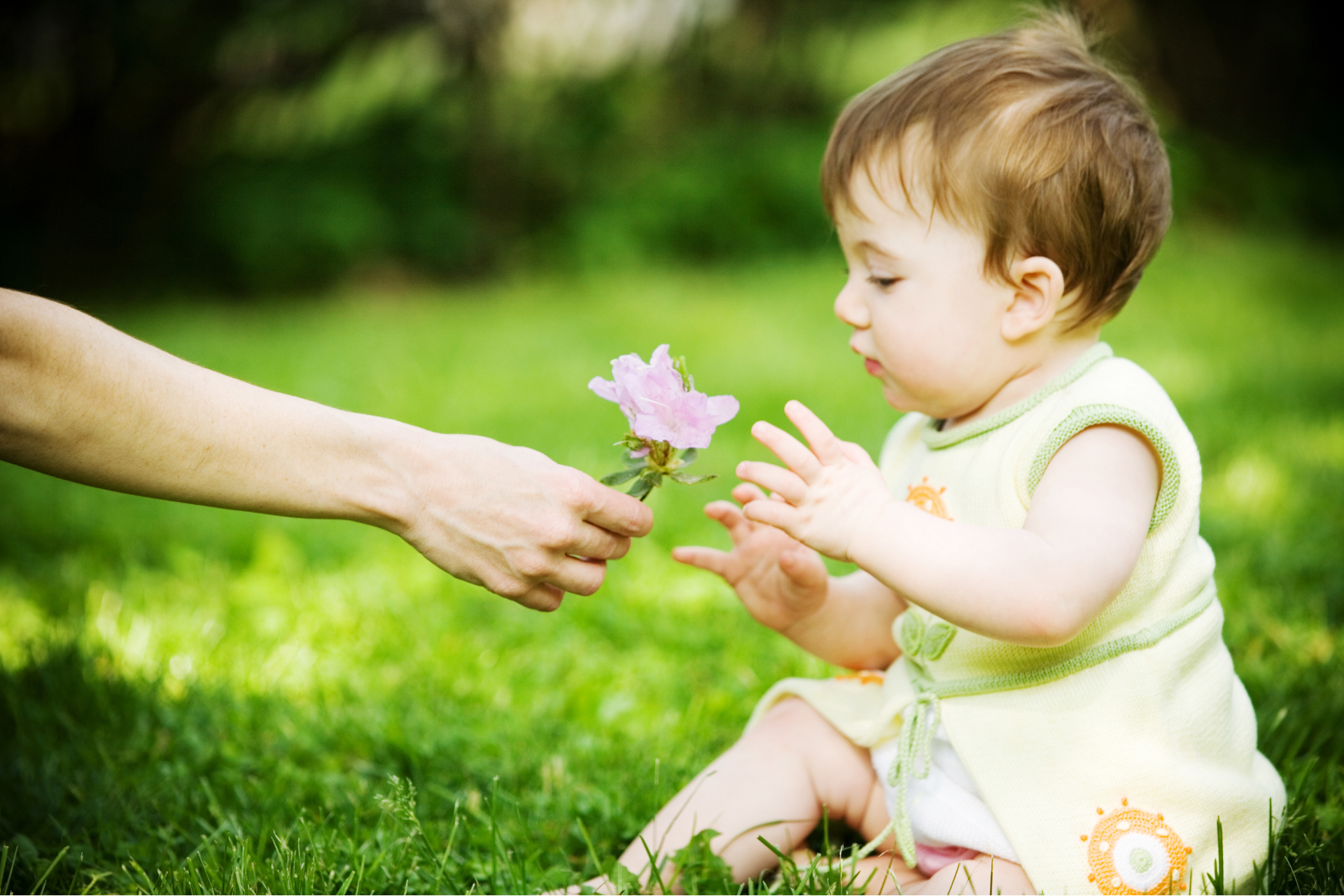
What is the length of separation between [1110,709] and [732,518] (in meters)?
0.70

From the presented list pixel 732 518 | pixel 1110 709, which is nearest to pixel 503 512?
pixel 732 518

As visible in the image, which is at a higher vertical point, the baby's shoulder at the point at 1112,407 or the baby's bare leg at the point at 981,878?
the baby's shoulder at the point at 1112,407

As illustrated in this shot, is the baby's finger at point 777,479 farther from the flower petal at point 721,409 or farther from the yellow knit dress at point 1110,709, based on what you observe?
the yellow knit dress at point 1110,709

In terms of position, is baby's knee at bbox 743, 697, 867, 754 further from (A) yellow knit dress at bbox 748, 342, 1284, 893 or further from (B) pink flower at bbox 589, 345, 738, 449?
(B) pink flower at bbox 589, 345, 738, 449

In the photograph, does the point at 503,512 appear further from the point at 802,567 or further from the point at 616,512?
the point at 802,567

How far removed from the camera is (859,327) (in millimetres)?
1734

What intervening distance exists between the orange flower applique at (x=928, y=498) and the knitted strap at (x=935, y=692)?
0.27m

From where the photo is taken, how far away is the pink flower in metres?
1.46

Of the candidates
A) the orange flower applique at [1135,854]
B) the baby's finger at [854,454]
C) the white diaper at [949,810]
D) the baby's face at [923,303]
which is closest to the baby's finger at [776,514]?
the baby's finger at [854,454]

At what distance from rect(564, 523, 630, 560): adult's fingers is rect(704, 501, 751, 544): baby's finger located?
22 cm

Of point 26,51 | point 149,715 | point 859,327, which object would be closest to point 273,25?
point 26,51

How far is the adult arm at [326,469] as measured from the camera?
1516mm

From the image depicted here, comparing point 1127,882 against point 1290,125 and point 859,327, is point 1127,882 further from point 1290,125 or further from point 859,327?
point 1290,125

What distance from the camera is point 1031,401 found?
1642mm
